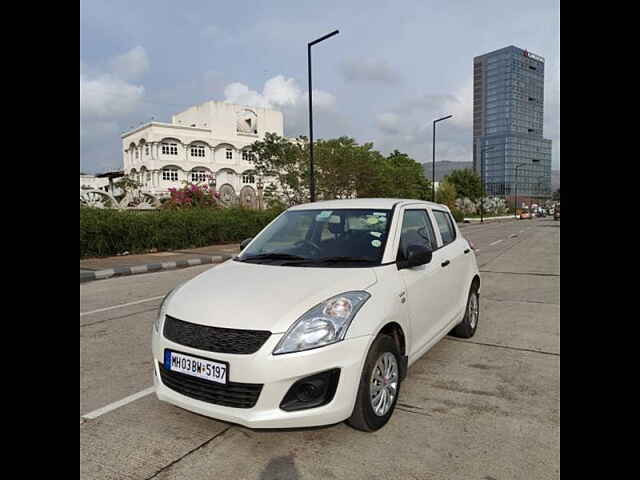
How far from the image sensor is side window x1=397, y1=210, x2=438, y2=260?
383cm

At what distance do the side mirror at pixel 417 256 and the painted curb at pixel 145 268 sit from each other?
8.38 m

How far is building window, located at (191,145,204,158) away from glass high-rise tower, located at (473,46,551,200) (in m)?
46.8

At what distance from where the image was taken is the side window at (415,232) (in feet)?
12.6

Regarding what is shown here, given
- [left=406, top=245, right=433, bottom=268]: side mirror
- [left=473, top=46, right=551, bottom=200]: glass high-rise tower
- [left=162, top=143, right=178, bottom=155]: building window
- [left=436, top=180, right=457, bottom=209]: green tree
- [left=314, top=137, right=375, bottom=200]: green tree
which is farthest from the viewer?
[left=473, top=46, right=551, bottom=200]: glass high-rise tower

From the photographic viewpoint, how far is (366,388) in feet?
9.37

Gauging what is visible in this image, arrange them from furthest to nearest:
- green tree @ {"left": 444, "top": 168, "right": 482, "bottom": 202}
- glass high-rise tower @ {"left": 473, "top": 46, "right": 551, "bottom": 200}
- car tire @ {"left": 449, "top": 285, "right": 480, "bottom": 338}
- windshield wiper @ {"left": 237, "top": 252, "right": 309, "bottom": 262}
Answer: glass high-rise tower @ {"left": 473, "top": 46, "right": 551, "bottom": 200} < green tree @ {"left": 444, "top": 168, "right": 482, "bottom": 202} < car tire @ {"left": 449, "top": 285, "right": 480, "bottom": 338} < windshield wiper @ {"left": 237, "top": 252, "right": 309, "bottom": 262}

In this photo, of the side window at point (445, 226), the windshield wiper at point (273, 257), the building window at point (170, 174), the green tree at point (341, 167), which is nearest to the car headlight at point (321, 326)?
the windshield wiper at point (273, 257)

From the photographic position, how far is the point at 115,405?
11.7 feet

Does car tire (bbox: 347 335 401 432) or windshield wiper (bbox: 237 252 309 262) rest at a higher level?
windshield wiper (bbox: 237 252 309 262)

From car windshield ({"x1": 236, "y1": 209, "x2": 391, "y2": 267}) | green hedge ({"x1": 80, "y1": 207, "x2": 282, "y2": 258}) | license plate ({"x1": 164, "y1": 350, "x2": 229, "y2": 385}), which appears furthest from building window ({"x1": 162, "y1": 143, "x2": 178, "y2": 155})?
license plate ({"x1": 164, "y1": 350, "x2": 229, "y2": 385})

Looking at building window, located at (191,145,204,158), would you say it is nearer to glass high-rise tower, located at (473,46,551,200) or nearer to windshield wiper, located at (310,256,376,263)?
glass high-rise tower, located at (473,46,551,200)

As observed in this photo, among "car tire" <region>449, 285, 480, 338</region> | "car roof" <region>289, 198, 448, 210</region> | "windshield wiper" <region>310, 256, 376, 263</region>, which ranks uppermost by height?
"car roof" <region>289, 198, 448, 210</region>

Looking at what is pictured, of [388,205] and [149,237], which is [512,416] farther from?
[149,237]

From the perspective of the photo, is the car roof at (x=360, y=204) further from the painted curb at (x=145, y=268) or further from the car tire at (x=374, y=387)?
the painted curb at (x=145, y=268)
